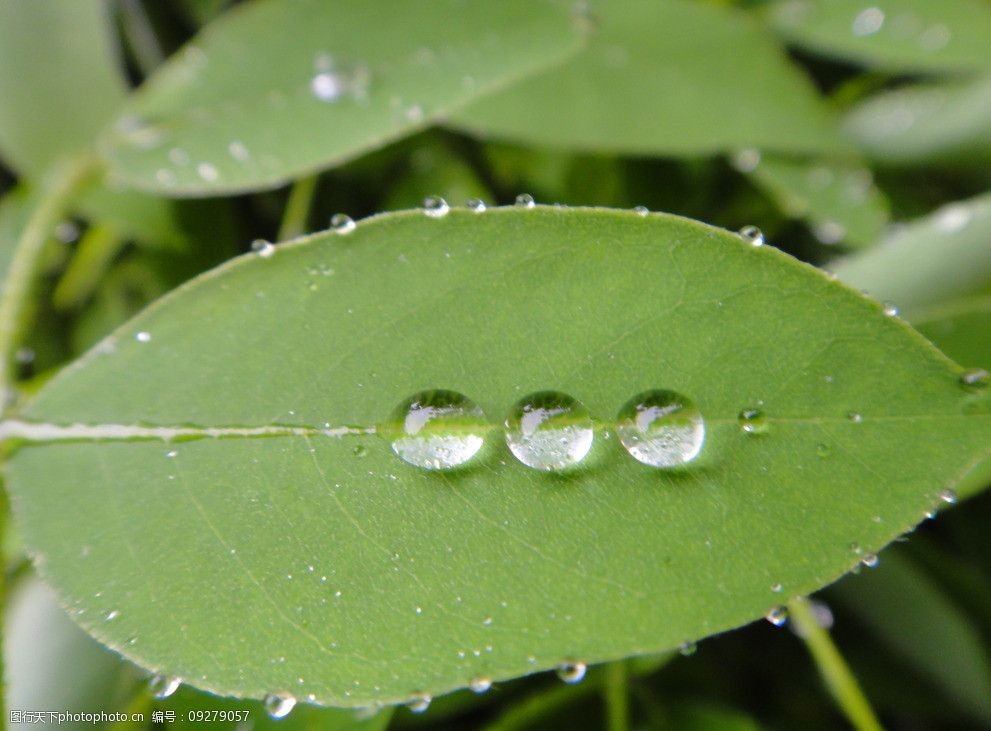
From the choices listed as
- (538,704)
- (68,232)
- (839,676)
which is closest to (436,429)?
(538,704)

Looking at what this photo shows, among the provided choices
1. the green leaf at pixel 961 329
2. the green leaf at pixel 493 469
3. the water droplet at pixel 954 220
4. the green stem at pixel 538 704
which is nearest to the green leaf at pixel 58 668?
the green leaf at pixel 493 469

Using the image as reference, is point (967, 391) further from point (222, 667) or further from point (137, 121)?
point (137, 121)

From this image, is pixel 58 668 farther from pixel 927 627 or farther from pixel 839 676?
pixel 927 627

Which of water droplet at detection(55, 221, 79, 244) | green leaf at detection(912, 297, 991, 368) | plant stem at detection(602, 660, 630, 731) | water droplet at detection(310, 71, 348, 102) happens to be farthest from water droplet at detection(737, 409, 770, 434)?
water droplet at detection(55, 221, 79, 244)

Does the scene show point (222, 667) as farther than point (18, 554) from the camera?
No

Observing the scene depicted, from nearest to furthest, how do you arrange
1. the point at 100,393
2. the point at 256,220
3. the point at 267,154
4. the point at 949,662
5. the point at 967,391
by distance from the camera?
the point at 967,391 → the point at 100,393 → the point at 267,154 → the point at 949,662 → the point at 256,220

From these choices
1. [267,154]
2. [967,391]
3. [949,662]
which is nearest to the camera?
[967,391]

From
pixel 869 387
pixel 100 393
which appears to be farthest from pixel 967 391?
pixel 100 393

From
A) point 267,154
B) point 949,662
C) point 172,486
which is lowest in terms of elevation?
point 949,662
